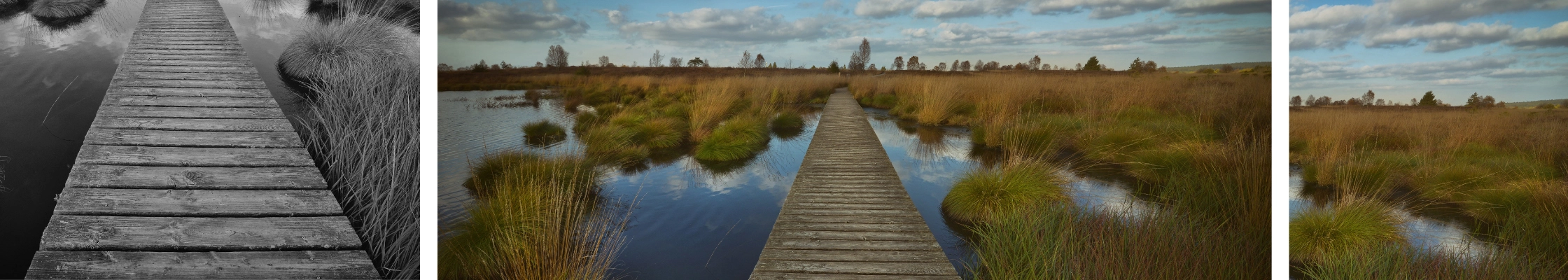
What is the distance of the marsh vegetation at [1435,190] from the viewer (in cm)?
273

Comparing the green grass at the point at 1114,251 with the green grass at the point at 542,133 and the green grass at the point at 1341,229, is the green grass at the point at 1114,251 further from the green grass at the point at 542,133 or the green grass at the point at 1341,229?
the green grass at the point at 542,133

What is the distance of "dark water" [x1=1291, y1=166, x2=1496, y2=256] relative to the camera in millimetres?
2889

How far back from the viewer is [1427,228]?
309 centimetres

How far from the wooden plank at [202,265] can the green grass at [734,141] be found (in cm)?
287

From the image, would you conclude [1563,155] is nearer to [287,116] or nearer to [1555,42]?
[1555,42]

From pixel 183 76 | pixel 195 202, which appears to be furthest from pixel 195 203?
pixel 183 76

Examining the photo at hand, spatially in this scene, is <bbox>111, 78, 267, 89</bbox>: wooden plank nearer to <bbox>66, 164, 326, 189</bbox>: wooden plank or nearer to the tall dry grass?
<bbox>66, 164, 326, 189</bbox>: wooden plank

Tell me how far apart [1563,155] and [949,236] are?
335 cm

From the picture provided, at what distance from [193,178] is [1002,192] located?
4854mm

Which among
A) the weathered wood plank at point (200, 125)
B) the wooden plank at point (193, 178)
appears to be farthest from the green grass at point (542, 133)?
the weathered wood plank at point (200, 125)

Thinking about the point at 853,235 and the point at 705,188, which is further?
the point at 705,188

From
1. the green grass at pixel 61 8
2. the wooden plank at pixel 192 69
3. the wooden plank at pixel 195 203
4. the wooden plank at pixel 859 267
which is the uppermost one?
the green grass at pixel 61 8

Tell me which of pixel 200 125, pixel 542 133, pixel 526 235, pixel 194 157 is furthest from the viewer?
pixel 542 133

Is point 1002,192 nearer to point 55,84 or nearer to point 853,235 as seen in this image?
point 853,235
